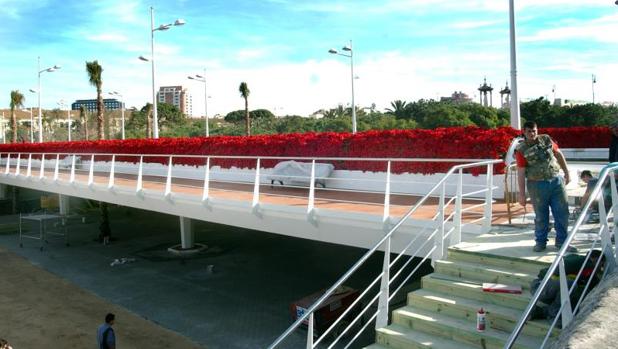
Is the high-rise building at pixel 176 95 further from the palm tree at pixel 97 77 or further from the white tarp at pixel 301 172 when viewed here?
the white tarp at pixel 301 172

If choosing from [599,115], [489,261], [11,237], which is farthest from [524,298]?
[599,115]

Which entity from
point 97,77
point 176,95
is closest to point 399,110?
point 97,77

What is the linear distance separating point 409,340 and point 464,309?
0.72m

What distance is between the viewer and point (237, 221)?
436 inches

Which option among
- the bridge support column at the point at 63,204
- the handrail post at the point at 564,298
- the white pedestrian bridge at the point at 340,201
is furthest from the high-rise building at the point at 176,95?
the handrail post at the point at 564,298

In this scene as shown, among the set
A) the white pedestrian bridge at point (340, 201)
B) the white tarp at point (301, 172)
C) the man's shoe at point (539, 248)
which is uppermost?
the white tarp at point (301, 172)

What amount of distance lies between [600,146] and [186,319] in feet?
62.3

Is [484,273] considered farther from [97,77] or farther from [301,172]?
[97,77]

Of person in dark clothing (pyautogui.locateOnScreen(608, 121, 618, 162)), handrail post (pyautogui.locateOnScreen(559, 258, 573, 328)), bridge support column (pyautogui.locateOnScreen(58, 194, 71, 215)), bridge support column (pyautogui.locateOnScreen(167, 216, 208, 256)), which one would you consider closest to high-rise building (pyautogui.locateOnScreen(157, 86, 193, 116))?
bridge support column (pyautogui.locateOnScreen(58, 194, 71, 215))

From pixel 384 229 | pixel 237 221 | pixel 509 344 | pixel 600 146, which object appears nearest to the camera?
pixel 509 344

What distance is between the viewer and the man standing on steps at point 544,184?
6188 mm

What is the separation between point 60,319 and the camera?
1420 centimetres

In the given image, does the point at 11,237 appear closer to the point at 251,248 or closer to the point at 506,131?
the point at 251,248

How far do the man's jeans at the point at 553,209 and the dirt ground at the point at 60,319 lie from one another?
8724 millimetres
